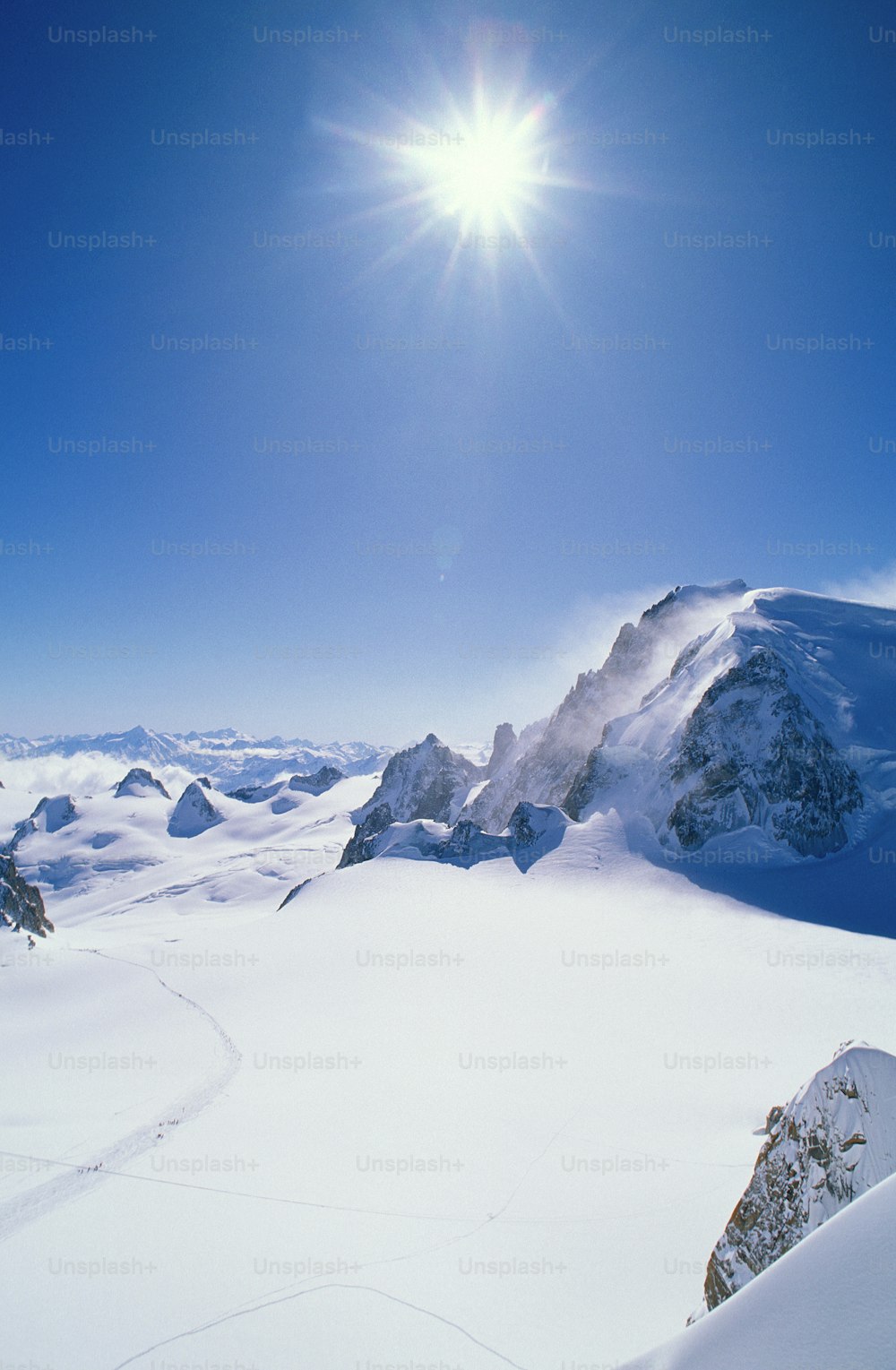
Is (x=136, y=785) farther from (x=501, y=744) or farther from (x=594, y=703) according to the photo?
(x=594, y=703)

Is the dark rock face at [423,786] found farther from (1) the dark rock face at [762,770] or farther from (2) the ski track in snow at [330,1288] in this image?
(2) the ski track in snow at [330,1288]

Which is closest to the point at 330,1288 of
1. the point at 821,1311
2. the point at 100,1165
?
the point at 100,1165

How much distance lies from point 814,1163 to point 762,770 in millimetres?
34730

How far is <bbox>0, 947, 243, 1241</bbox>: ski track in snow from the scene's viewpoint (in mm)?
10328

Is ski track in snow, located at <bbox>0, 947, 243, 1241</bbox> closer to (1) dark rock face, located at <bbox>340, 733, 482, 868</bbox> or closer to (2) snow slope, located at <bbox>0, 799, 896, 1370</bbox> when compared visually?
(2) snow slope, located at <bbox>0, 799, 896, 1370</bbox>

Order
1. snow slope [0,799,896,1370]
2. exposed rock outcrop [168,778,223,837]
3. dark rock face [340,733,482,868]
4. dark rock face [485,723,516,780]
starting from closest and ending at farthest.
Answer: snow slope [0,799,896,1370]
dark rock face [485,723,516,780]
dark rock face [340,733,482,868]
exposed rock outcrop [168,778,223,837]

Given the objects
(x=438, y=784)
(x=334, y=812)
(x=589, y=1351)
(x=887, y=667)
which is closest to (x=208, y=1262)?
(x=589, y=1351)

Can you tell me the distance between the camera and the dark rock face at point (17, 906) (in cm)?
3812

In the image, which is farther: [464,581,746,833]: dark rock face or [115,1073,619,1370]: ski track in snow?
[464,581,746,833]: dark rock face

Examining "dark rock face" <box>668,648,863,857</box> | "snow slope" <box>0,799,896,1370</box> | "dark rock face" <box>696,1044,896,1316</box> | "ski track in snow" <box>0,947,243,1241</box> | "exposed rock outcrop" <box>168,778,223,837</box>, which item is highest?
"dark rock face" <box>668,648,863,857</box>

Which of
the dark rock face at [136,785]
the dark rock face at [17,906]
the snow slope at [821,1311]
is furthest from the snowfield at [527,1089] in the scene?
the dark rock face at [136,785]

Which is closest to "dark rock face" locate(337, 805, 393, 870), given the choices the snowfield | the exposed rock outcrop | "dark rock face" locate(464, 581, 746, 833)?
the snowfield

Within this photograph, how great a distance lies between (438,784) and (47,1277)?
93436 mm

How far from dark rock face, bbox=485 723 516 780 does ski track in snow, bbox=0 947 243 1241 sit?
3193 inches
